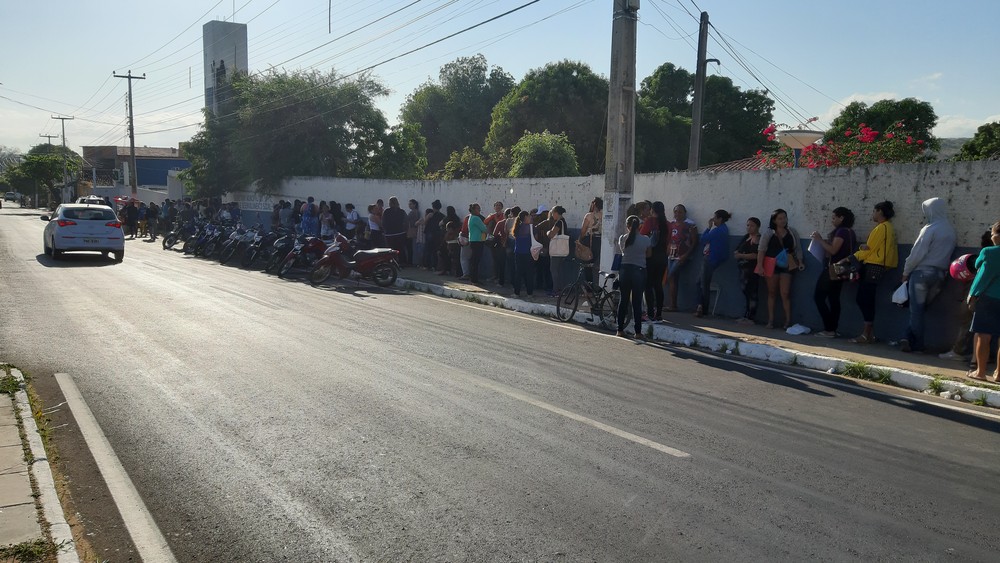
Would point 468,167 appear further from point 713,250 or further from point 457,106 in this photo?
point 457,106

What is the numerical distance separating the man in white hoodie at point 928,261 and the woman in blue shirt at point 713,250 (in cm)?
330

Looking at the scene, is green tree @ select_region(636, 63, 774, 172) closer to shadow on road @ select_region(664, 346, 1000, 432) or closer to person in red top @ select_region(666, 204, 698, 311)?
person in red top @ select_region(666, 204, 698, 311)

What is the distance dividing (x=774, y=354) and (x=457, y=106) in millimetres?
53008

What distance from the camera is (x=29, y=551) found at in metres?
4.04

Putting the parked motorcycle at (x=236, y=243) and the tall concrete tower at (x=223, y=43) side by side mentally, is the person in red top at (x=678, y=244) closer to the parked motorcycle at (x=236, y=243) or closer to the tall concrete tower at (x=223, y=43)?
the parked motorcycle at (x=236, y=243)

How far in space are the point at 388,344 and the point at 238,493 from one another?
4951mm

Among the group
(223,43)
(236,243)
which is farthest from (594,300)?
(223,43)

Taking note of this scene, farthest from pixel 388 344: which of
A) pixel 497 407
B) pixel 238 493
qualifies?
pixel 238 493

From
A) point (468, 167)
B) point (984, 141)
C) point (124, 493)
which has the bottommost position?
point (124, 493)

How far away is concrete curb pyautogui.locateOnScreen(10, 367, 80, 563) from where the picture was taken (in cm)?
416

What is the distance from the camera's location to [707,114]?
4938 centimetres

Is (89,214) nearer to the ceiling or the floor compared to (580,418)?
nearer to the ceiling

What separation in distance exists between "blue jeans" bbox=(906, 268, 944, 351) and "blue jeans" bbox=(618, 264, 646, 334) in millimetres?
3430

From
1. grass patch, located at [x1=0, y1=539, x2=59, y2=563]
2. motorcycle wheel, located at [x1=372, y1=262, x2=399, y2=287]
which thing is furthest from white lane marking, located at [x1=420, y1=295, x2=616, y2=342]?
grass patch, located at [x1=0, y1=539, x2=59, y2=563]
